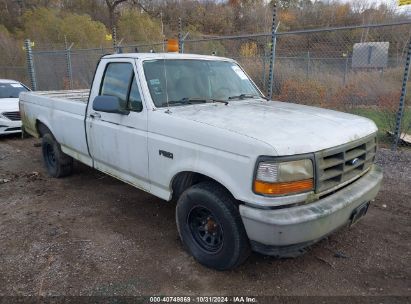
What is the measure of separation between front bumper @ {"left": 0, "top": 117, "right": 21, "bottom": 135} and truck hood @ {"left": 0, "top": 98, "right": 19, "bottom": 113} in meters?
0.25

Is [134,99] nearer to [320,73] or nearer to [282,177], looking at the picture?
[282,177]

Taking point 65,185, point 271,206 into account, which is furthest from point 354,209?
point 65,185

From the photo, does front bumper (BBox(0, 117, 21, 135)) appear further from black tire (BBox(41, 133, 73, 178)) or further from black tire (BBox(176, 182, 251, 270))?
black tire (BBox(176, 182, 251, 270))

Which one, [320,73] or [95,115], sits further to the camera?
[320,73]

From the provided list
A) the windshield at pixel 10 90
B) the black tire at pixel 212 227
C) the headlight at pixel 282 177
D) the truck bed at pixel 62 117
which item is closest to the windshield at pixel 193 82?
the black tire at pixel 212 227

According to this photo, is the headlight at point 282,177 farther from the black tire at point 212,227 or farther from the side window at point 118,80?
the side window at point 118,80

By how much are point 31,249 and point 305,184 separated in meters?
2.85

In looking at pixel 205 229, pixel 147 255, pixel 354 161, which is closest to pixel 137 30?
pixel 147 255

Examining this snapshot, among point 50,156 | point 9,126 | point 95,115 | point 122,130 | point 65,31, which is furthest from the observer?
point 65,31

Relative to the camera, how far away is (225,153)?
2.94 meters

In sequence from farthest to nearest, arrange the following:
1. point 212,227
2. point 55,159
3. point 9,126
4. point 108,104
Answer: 1. point 9,126
2. point 55,159
3. point 108,104
4. point 212,227

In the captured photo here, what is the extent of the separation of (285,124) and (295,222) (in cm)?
90

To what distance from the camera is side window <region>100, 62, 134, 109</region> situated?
4070 mm

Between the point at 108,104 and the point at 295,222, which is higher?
the point at 108,104
